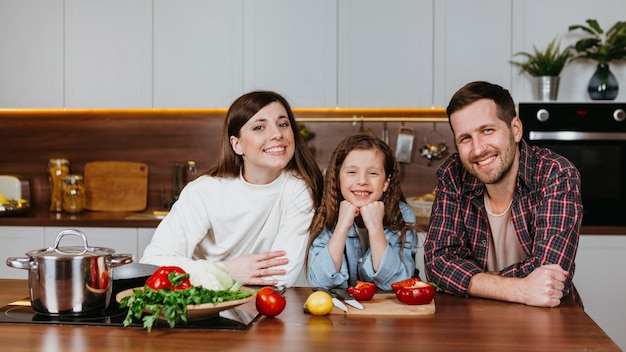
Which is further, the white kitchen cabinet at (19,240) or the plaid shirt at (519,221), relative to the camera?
the white kitchen cabinet at (19,240)

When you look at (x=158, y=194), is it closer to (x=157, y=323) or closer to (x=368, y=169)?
(x=368, y=169)

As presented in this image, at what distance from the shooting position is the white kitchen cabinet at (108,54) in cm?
430

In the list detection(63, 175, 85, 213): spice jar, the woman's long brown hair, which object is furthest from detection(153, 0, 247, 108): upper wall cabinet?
the woman's long brown hair

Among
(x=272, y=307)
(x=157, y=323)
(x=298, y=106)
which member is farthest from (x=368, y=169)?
(x=298, y=106)

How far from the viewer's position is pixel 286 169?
2785 mm

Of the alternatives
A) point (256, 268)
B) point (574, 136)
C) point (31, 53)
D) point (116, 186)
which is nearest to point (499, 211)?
point (256, 268)

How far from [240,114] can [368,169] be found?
Answer: 558 mm

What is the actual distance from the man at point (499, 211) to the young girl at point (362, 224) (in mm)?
121

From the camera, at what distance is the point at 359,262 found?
2428 millimetres

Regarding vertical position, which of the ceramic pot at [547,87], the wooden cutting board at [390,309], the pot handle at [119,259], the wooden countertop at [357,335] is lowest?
the wooden countertop at [357,335]

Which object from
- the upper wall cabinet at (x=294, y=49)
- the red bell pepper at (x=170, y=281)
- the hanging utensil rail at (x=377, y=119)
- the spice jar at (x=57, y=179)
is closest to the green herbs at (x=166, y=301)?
the red bell pepper at (x=170, y=281)

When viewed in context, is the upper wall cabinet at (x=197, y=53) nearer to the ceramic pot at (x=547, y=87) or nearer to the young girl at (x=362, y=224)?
the ceramic pot at (x=547, y=87)

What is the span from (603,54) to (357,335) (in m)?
2.89

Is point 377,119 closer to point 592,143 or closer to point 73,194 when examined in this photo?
point 592,143
